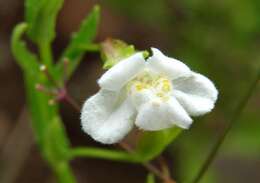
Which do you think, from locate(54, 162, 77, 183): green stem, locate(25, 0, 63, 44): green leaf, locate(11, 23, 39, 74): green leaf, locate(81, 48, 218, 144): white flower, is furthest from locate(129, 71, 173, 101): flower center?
locate(54, 162, 77, 183): green stem

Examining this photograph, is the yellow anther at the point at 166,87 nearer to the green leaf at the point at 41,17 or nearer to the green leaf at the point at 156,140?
the green leaf at the point at 156,140

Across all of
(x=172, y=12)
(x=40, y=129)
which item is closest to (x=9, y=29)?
(x=172, y=12)

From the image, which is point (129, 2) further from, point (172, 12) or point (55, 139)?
point (55, 139)

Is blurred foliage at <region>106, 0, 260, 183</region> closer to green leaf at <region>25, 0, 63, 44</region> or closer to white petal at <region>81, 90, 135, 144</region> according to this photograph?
green leaf at <region>25, 0, 63, 44</region>

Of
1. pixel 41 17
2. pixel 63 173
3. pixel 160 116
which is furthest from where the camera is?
pixel 63 173

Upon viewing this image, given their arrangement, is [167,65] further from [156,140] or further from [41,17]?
[41,17]

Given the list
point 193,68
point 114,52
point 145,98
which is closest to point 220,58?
point 193,68

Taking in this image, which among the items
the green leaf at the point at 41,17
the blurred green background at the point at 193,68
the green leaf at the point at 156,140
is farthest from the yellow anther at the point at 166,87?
the blurred green background at the point at 193,68
